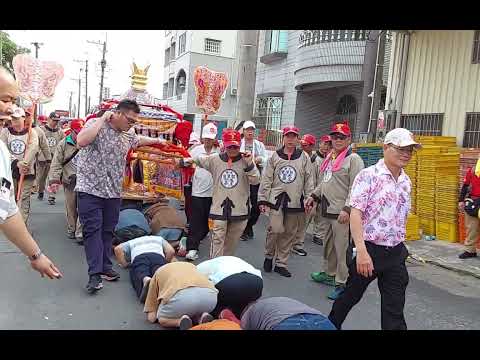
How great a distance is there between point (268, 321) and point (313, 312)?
0.30m

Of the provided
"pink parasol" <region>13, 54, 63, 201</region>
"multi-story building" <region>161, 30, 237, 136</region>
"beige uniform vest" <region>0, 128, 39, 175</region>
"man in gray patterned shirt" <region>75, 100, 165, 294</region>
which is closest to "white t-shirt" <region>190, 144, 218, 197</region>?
"man in gray patterned shirt" <region>75, 100, 165, 294</region>

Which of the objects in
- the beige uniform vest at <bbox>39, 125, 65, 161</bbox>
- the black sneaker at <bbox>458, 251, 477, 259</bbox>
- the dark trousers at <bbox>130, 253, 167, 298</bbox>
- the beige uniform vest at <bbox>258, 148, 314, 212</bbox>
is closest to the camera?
the dark trousers at <bbox>130, 253, 167, 298</bbox>

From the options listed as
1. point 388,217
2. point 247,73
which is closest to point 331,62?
point 247,73

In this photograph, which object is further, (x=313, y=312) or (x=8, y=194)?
(x=313, y=312)

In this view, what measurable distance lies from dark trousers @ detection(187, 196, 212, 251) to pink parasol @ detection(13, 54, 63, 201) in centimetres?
370

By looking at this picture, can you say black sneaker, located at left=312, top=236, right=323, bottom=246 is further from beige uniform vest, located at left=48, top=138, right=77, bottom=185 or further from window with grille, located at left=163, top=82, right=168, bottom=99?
window with grille, located at left=163, top=82, right=168, bottom=99

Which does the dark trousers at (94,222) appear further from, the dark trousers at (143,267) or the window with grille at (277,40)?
the window with grille at (277,40)

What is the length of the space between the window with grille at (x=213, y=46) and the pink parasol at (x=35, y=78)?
2590cm

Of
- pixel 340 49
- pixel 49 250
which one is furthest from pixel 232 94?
pixel 49 250

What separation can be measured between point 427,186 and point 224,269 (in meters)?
5.72

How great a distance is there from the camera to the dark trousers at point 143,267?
461 centimetres

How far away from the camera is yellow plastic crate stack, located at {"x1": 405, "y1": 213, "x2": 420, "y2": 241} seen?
27.0 ft

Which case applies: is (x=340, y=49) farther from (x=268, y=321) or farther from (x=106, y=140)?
(x=268, y=321)

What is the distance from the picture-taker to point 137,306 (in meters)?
4.46
